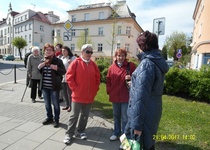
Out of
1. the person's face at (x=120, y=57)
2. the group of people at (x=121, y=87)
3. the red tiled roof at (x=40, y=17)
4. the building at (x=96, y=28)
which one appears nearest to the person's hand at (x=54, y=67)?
the group of people at (x=121, y=87)

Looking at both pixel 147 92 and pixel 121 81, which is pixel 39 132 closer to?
pixel 121 81

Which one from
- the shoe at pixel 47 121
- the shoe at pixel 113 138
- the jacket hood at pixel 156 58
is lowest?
the shoe at pixel 113 138

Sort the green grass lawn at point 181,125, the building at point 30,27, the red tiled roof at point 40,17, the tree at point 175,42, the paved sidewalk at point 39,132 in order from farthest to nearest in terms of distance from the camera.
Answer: the red tiled roof at point 40,17, the building at point 30,27, the tree at point 175,42, the green grass lawn at point 181,125, the paved sidewalk at point 39,132

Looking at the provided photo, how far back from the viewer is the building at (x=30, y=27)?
45.5 meters

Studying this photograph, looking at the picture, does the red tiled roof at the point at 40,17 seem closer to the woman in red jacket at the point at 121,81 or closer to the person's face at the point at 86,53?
the person's face at the point at 86,53

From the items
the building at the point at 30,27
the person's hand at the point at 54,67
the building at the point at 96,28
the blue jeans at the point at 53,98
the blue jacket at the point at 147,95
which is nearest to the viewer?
the blue jacket at the point at 147,95

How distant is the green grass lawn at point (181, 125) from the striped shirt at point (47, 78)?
193 cm

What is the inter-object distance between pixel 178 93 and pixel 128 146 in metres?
6.51

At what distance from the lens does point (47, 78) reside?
4.02 meters

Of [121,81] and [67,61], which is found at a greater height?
[67,61]

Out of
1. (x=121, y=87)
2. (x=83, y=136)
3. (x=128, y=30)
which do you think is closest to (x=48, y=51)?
(x=121, y=87)

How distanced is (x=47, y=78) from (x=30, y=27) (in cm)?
4770

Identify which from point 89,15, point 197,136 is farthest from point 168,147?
point 89,15
